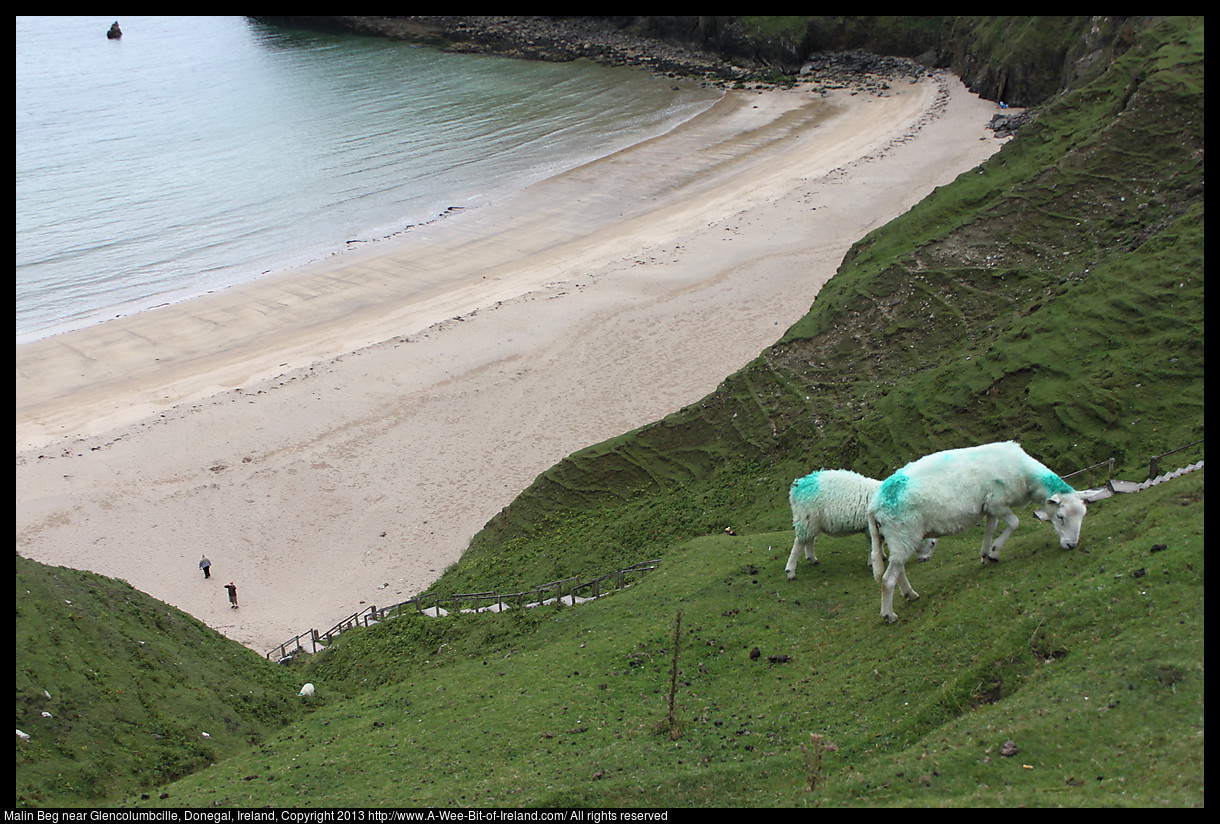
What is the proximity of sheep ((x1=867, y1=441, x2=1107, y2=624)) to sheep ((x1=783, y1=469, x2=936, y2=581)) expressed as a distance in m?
2.96

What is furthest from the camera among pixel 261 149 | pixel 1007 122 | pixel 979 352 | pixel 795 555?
pixel 261 149

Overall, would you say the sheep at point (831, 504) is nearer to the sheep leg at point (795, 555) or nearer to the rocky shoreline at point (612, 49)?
the sheep leg at point (795, 555)

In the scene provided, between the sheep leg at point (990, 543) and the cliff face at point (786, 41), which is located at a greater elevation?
the cliff face at point (786, 41)

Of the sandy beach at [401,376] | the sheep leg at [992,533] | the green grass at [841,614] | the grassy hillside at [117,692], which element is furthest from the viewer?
the sandy beach at [401,376]

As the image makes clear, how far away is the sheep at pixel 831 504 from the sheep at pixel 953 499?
9.71 feet

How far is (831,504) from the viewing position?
20531 mm

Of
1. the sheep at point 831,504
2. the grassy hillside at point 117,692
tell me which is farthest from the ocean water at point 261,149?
the sheep at point 831,504

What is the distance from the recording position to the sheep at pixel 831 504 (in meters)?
20.5

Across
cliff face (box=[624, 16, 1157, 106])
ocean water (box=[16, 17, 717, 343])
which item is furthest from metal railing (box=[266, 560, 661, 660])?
cliff face (box=[624, 16, 1157, 106])

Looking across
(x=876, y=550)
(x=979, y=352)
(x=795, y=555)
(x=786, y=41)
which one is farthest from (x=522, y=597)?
(x=786, y=41)

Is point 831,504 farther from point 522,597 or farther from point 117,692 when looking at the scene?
point 117,692

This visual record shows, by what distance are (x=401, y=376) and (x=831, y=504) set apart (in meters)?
31.1

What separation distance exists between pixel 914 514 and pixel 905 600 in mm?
1767

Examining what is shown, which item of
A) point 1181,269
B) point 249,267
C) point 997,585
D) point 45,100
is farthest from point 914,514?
point 45,100
